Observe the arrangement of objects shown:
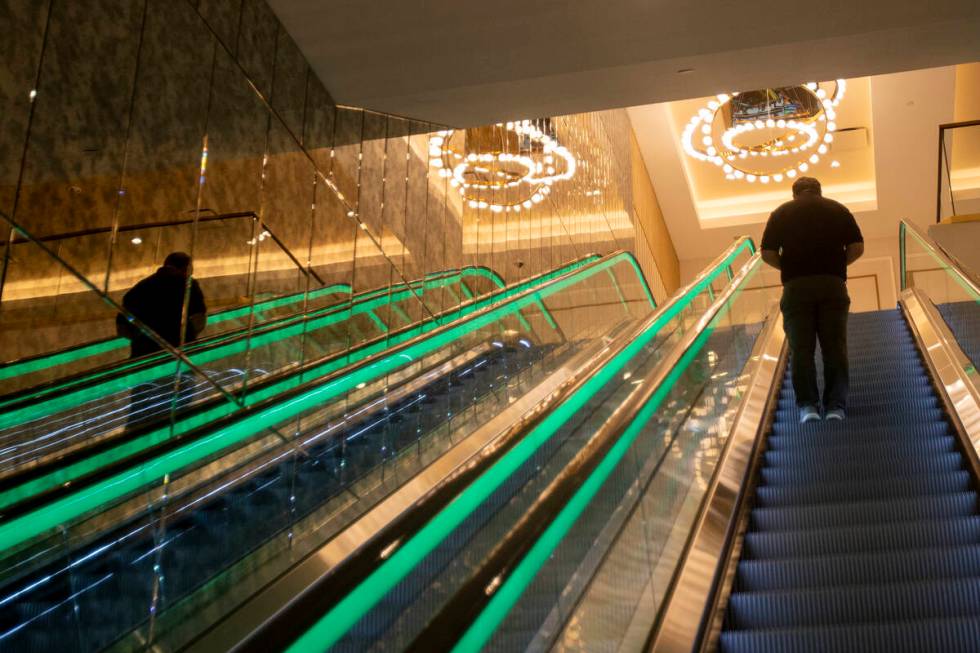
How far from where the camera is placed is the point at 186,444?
4.30 metres

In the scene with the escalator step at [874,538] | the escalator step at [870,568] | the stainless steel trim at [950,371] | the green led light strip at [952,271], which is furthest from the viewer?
the green led light strip at [952,271]

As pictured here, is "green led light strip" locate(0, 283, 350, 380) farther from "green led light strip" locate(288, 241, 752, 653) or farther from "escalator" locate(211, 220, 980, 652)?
"green led light strip" locate(288, 241, 752, 653)

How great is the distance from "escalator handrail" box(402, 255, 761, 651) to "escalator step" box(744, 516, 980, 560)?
90 cm

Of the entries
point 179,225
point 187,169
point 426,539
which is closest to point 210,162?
point 187,169

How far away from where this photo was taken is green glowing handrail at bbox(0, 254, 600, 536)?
3352 millimetres

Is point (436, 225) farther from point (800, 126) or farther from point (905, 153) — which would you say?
point (905, 153)

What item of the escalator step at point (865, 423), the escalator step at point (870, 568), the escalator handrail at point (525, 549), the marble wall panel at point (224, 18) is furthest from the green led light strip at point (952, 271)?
the marble wall panel at point (224, 18)

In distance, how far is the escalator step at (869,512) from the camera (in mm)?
4406

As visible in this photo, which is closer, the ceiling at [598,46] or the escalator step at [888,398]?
the escalator step at [888,398]

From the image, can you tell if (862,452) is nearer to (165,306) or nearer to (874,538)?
(874,538)

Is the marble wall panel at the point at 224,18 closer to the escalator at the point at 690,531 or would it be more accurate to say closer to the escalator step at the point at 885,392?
the escalator at the point at 690,531

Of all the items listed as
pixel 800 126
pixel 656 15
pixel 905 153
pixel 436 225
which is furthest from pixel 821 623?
pixel 905 153

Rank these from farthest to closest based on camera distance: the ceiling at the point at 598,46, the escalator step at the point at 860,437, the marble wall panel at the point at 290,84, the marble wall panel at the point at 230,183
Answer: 1. the marble wall panel at the point at 290,84
2. the ceiling at the point at 598,46
3. the marble wall panel at the point at 230,183
4. the escalator step at the point at 860,437

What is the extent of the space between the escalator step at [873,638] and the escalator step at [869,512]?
1.13 meters
